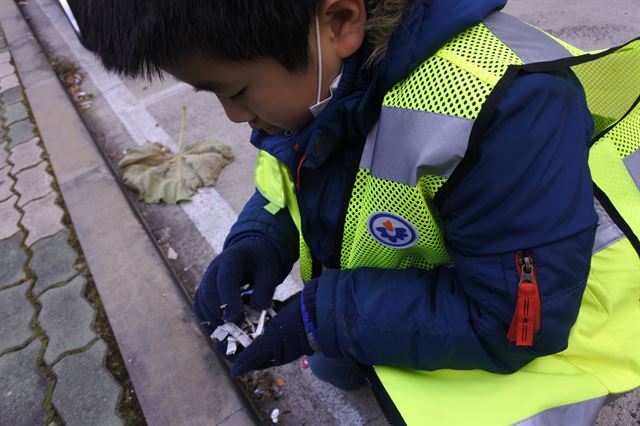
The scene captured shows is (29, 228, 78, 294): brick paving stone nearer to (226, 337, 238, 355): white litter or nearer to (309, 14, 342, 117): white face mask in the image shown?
(226, 337, 238, 355): white litter

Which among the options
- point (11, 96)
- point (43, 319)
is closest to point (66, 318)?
point (43, 319)

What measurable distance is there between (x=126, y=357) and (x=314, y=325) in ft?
4.05

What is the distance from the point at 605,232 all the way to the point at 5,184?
348 cm

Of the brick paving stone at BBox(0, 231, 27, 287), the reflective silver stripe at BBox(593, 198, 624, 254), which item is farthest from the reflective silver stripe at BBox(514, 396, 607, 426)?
the brick paving stone at BBox(0, 231, 27, 287)

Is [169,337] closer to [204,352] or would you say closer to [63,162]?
[204,352]

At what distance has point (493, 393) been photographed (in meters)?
0.96

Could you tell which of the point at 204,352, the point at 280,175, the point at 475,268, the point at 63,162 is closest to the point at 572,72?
the point at 475,268

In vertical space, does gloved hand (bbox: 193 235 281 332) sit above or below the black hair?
below

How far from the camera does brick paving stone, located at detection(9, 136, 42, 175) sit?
10.9 feet

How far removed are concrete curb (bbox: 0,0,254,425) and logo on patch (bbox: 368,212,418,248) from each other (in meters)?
1.06

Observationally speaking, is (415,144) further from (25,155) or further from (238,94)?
(25,155)

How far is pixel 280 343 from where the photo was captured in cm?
117

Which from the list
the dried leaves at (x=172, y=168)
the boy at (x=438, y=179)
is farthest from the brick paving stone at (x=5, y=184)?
the boy at (x=438, y=179)

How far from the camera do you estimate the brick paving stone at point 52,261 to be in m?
2.45
